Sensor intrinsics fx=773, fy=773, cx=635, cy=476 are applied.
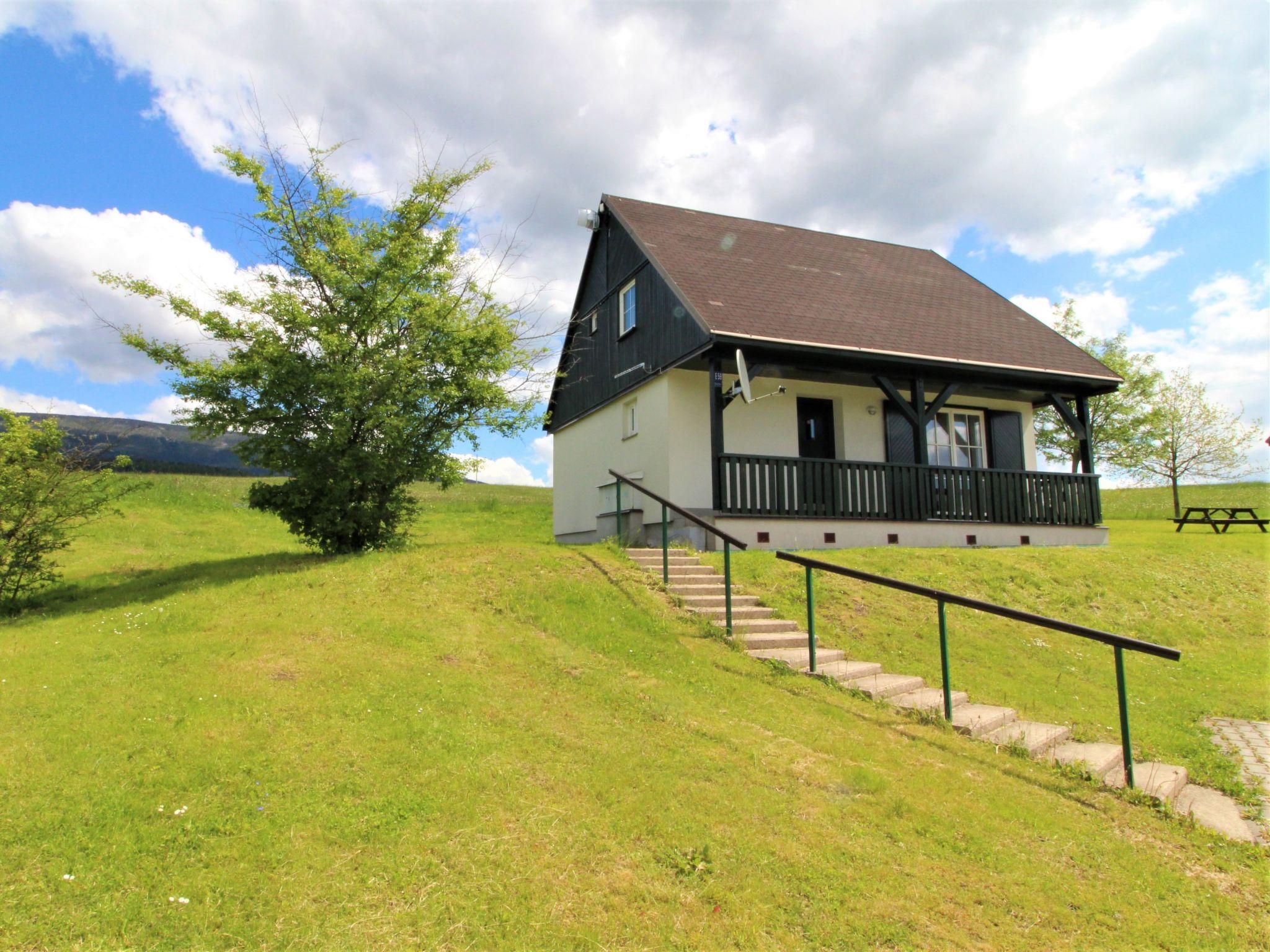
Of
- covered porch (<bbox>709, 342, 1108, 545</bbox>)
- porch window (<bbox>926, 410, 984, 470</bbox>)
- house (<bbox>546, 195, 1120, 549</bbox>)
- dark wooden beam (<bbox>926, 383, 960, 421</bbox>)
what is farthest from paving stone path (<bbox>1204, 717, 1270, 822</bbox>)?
porch window (<bbox>926, 410, 984, 470</bbox>)

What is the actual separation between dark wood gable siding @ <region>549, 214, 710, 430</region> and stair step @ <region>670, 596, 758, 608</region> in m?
4.66

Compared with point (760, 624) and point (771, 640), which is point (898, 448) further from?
point (771, 640)

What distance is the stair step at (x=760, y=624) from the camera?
28.8 feet

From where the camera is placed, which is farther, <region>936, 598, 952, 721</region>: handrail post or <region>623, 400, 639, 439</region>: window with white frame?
<region>623, 400, 639, 439</region>: window with white frame

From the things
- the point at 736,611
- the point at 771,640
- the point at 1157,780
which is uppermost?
the point at 736,611

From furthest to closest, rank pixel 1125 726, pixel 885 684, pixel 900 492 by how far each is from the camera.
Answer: pixel 900 492, pixel 885 684, pixel 1125 726

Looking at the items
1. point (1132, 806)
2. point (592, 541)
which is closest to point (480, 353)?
point (592, 541)

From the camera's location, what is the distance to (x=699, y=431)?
14172 mm

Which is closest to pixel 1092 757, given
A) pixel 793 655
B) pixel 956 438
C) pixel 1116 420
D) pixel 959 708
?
pixel 959 708

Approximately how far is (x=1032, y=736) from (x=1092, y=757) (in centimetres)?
45

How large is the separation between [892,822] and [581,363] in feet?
50.7

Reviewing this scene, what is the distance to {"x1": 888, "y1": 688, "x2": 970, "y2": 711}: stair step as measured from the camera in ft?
22.8

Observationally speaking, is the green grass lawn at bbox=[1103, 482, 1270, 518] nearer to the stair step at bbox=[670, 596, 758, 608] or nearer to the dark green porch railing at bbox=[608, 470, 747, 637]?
the dark green porch railing at bbox=[608, 470, 747, 637]

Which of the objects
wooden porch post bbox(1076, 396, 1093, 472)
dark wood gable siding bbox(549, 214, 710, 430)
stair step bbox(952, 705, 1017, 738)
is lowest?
stair step bbox(952, 705, 1017, 738)
